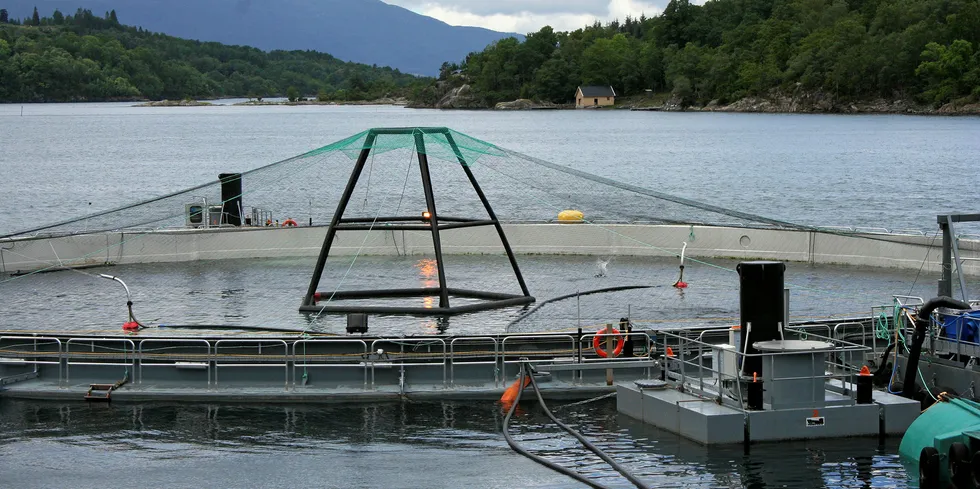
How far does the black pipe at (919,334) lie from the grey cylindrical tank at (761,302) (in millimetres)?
2609

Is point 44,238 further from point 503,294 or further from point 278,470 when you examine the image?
point 278,470

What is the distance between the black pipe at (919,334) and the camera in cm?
2091

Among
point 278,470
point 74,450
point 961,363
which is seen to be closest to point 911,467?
point 961,363

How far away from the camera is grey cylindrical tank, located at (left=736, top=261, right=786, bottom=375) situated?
798 inches

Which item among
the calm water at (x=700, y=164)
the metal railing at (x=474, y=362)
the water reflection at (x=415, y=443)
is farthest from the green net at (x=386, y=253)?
the calm water at (x=700, y=164)

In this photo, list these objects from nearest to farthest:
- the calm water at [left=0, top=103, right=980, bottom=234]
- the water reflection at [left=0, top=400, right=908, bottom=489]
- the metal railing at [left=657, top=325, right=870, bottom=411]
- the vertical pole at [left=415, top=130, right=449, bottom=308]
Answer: the water reflection at [left=0, top=400, right=908, bottom=489] < the metal railing at [left=657, top=325, right=870, bottom=411] < the vertical pole at [left=415, top=130, right=449, bottom=308] < the calm water at [left=0, top=103, right=980, bottom=234]

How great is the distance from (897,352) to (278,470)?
11.9 meters

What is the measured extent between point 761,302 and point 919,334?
9.85ft

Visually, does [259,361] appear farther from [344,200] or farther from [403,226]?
[403,226]

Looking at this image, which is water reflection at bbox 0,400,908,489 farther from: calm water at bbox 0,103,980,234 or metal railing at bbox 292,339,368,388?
calm water at bbox 0,103,980,234

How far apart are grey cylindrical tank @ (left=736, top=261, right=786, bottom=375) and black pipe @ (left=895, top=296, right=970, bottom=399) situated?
103 inches

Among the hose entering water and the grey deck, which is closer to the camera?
the hose entering water

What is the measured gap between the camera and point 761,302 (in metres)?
20.4

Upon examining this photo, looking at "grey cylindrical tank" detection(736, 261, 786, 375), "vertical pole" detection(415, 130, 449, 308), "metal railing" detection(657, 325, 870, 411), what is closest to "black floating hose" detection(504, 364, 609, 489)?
"metal railing" detection(657, 325, 870, 411)
